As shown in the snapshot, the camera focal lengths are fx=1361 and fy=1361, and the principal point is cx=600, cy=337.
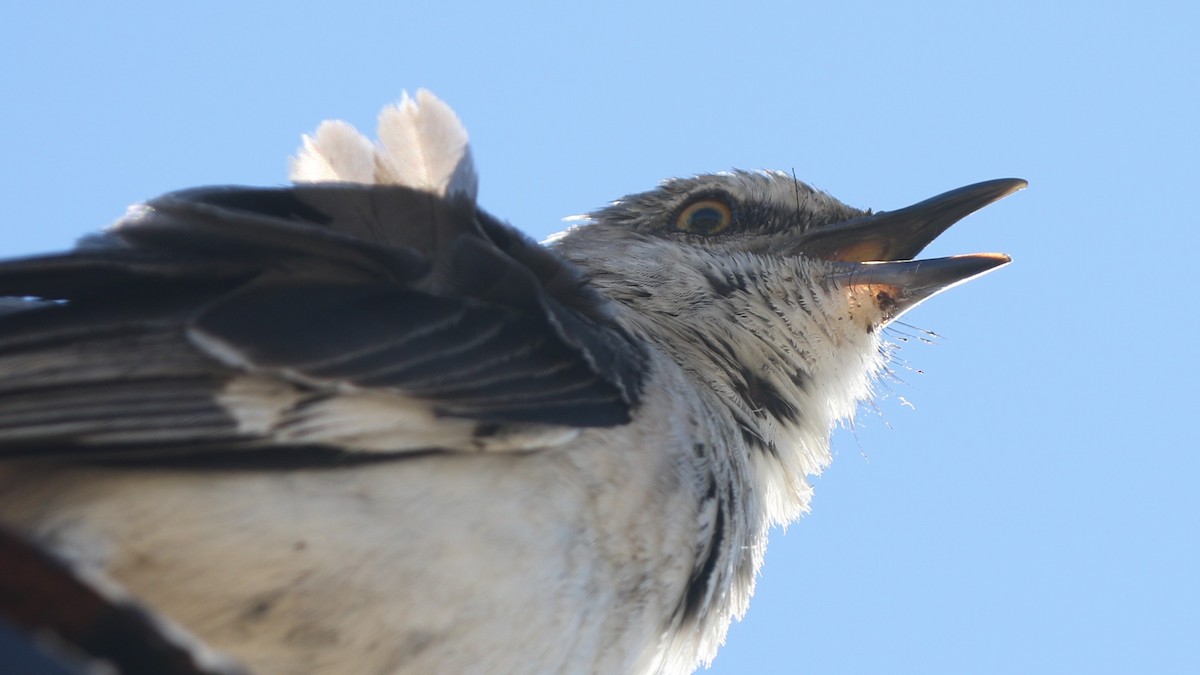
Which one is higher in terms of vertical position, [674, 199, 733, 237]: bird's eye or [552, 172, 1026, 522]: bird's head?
[674, 199, 733, 237]: bird's eye

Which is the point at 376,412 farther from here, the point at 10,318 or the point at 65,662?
the point at 65,662

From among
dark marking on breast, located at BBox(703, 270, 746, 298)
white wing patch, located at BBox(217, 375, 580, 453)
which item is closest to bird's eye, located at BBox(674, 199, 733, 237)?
dark marking on breast, located at BBox(703, 270, 746, 298)

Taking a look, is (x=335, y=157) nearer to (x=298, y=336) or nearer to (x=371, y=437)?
(x=298, y=336)

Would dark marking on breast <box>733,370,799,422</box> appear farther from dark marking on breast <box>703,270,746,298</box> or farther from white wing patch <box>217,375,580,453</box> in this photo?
white wing patch <box>217,375,580,453</box>

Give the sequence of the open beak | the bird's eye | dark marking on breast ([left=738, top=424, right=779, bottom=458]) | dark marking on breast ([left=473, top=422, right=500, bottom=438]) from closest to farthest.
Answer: dark marking on breast ([left=473, top=422, right=500, bottom=438])
dark marking on breast ([left=738, top=424, right=779, bottom=458])
the open beak
the bird's eye

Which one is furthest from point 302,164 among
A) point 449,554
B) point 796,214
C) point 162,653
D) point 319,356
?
point 162,653

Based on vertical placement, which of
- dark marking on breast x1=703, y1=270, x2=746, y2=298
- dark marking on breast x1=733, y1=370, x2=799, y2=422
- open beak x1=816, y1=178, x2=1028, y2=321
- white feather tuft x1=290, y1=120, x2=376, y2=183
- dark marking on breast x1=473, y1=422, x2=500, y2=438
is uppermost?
white feather tuft x1=290, y1=120, x2=376, y2=183

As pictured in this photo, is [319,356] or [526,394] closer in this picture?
[319,356]

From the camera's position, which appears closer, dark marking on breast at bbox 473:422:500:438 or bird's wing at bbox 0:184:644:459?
bird's wing at bbox 0:184:644:459
